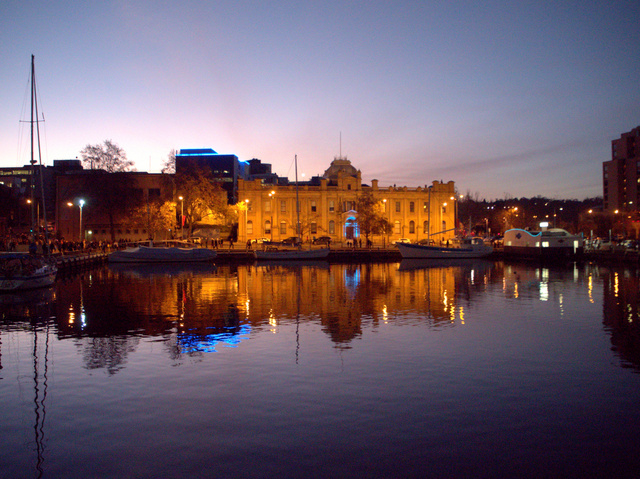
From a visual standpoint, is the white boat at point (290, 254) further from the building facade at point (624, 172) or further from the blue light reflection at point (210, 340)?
the building facade at point (624, 172)

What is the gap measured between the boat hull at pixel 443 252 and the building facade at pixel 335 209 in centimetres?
1513

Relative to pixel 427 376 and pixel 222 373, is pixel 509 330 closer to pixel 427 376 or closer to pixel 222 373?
pixel 427 376

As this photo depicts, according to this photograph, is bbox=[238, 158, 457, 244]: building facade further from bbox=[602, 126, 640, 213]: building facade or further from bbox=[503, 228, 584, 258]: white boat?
bbox=[602, 126, 640, 213]: building facade

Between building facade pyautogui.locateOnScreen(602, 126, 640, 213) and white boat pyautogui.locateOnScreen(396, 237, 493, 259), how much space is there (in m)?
102

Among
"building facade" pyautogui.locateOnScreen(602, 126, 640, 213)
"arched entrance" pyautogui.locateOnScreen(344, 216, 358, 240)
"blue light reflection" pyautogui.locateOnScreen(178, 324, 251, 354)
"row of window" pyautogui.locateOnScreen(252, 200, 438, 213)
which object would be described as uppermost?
"building facade" pyautogui.locateOnScreen(602, 126, 640, 213)

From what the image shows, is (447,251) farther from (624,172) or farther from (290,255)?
(624,172)

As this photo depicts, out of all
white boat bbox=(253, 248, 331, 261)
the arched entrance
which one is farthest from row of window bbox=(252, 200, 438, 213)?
white boat bbox=(253, 248, 331, 261)

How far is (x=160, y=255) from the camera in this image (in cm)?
5750

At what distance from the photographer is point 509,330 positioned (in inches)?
744

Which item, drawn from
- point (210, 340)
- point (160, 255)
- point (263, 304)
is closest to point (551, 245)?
point (160, 255)

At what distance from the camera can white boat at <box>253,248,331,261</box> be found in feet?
200

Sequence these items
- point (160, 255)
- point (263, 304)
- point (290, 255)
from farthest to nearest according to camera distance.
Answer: point (290, 255)
point (160, 255)
point (263, 304)

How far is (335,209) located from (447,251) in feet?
82.8

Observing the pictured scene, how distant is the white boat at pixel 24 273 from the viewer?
95.6 ft
